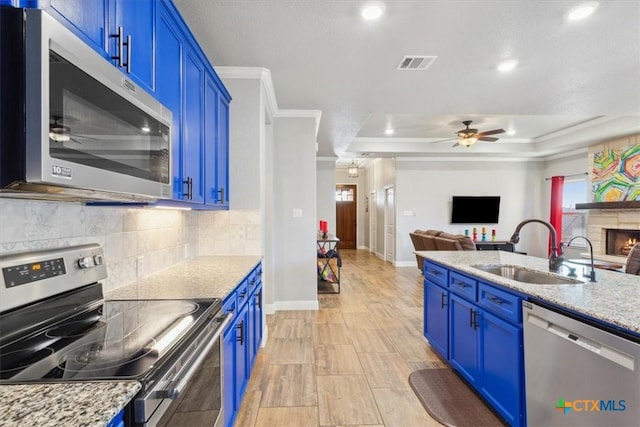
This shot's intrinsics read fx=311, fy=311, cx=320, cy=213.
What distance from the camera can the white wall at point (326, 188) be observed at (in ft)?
25.3

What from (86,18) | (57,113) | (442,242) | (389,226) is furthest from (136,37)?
(389,226)

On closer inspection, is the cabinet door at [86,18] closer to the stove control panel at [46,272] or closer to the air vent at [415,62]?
the stove control panel at [46,272]

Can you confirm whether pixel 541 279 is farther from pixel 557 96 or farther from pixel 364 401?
pixel 557 96

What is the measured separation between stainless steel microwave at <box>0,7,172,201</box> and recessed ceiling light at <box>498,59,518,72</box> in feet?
9.78

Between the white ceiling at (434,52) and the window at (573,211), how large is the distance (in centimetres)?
326

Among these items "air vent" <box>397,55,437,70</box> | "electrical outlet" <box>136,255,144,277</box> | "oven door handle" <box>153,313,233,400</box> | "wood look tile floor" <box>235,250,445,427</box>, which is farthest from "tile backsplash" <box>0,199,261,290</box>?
"air vent" <box>397,55,437,70</box>

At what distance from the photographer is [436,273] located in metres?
2.76

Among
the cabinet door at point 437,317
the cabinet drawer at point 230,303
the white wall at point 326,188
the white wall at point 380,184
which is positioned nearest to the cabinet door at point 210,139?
the cabinet drawer at point 230,303

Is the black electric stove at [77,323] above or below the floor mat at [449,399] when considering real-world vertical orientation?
above

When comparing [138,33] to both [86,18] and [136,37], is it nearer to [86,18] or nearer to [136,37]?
[136,37]

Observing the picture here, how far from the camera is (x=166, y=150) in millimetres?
1443

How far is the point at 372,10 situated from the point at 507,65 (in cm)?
157

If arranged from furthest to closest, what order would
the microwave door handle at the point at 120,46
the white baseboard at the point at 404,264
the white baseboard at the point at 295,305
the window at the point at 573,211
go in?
the white baseboard at the point at 404,264
the window at the point at 573,211
the white baseboard at the point at 295,305
the microwave door handle at the point at 120,46

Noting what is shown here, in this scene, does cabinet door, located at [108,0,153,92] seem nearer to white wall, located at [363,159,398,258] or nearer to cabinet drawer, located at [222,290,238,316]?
cabinet drawer, located at [222,290,238,316]
